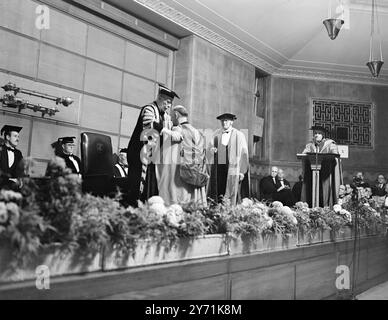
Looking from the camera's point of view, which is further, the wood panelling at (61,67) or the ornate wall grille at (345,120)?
the ornate wall grille at (345,120)

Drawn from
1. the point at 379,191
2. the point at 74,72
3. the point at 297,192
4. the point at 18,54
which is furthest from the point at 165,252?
the point at 379,191

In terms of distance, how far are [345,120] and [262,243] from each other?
33.5 feet

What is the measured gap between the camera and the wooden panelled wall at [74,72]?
251 inches

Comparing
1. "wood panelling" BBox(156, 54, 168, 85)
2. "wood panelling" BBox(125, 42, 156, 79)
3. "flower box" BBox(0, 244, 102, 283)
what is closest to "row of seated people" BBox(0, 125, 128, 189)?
"flower box" BBox(0, 244, 102, 283)

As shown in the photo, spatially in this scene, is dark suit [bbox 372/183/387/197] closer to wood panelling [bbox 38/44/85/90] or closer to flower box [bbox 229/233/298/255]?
flower box [bbox 229/233/298/255]

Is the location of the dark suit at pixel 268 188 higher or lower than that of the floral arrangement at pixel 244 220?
higher

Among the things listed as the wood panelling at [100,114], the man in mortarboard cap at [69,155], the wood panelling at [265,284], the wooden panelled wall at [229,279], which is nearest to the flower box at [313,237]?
the wooden panelled wall at [229,279]

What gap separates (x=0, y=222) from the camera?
182 centimetres

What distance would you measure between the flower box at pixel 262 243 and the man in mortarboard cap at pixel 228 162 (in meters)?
1.97

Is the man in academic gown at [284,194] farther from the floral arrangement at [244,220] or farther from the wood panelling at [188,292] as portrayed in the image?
the wood panelling at [188,292]

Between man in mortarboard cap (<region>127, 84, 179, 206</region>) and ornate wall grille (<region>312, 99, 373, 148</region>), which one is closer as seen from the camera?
man in mortarboard cap (<region>127, 84, 179, 206</region>)

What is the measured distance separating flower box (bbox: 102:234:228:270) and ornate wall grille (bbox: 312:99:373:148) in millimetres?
10335

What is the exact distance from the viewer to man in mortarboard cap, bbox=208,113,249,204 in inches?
240
